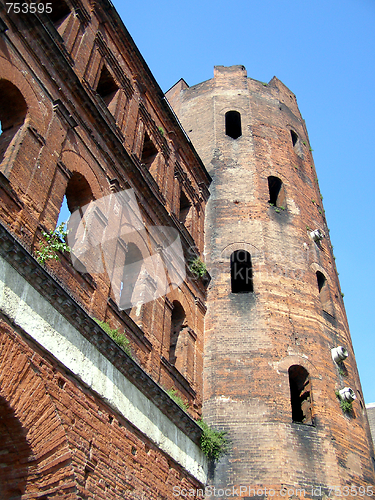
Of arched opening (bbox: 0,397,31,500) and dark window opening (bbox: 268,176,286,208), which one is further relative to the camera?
dark window opening (bbox: 268,176,286,208)

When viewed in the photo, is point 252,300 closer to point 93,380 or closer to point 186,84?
point 93,380

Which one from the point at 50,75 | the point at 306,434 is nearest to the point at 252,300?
the point at 306,434

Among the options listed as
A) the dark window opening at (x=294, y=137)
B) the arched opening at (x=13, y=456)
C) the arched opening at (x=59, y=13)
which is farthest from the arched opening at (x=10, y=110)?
the dark window opening at (x=294, y=137)

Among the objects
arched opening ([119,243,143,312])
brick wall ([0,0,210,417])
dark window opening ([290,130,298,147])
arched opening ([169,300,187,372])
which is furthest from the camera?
dark window opening ([290,130,298,147])

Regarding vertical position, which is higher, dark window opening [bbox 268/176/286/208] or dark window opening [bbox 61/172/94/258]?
dark window opening [bbox 268/176/286/208]

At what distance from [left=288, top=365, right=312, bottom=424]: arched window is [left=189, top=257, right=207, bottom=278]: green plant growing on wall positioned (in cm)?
304

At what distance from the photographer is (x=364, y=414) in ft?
43.0

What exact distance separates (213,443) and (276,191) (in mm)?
8298

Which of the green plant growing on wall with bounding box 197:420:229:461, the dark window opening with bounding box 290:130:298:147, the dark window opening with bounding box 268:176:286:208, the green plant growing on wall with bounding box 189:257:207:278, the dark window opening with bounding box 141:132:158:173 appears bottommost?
the green plant growing on wall with bounding box 197:420:229:461

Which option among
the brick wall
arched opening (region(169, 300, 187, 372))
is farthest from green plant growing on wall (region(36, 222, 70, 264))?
arched opening (region(169, 300, 187, 372))

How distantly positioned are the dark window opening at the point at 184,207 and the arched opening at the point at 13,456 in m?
8.94

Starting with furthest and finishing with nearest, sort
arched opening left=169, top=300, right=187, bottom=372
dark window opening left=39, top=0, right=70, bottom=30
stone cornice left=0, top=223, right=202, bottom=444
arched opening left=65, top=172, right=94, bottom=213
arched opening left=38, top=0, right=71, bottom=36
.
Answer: arched opening left=169, top=300, right=187, bottom=372, dark window opening left=39, top=0, right=70, bottom=30, arched opening left=38, top=0, right=71, bottom=36, arched opening left=65, top=172, right=94, bottom=213, stone cornice left=0, top=223, right=202, bottom=444

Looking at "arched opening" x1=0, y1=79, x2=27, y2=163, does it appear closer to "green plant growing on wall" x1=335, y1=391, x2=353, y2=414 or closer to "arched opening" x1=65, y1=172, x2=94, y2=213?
"arched opening" x1=65, y1=172, x2=94, y2=213

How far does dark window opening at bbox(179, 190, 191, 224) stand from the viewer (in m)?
14.6
